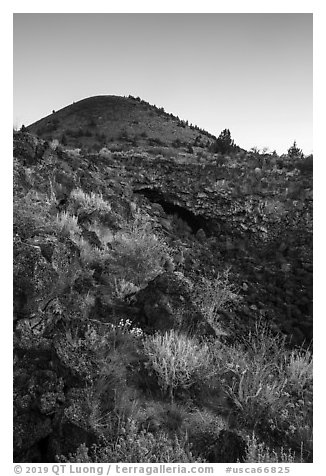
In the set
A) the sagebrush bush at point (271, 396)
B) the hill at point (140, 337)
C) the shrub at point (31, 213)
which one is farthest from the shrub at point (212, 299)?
the shrub at point (31, 213)

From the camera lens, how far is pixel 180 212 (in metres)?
8.43

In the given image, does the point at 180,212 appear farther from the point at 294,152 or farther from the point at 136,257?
the point at 294,152

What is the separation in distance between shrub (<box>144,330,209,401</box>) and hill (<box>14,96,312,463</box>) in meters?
0.02

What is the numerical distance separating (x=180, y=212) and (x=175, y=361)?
18.2ft

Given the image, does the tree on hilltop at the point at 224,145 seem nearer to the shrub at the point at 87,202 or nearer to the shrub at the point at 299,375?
the shrub at the point at 87,202

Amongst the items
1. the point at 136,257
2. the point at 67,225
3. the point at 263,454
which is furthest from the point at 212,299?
the point at 67,225

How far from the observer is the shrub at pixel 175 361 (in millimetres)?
3141

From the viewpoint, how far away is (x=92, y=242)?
4.90 meters

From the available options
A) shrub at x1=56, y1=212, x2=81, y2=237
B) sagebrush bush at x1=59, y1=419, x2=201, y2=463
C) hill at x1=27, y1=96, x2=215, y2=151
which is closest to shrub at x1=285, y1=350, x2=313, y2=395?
sagebrush bush at x1=59, y1=419, x2=201, y2=463

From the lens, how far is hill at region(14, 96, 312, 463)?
2645 mm

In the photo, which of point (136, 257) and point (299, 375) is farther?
point (136, 257)

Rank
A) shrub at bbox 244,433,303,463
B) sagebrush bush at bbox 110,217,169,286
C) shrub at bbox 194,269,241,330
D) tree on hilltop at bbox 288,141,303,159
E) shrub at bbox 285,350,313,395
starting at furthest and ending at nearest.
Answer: tree on hilltop at bbox 288,141,303,159
sagebrush bush at bbox 110,217,169,286
shrub at bbox 194,269,241,330
shrub at bbox 285,350,313,395
shrub at bbox 244,433,303,463

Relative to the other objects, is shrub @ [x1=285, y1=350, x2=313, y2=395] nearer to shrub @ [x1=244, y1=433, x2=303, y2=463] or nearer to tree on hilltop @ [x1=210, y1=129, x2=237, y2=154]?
shrub @ [x1=244, y1=433, x2=303, y2=463]
